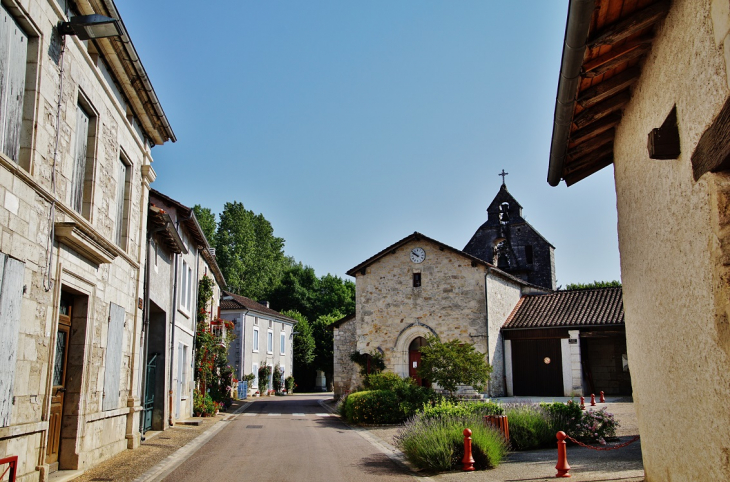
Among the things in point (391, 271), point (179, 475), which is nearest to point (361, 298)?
point (391, 271)

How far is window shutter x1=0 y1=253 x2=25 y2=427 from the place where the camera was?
6.02 metres

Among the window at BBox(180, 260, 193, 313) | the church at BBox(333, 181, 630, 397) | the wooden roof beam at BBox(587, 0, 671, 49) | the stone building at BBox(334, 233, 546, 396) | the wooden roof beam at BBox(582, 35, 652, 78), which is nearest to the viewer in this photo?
the wooden roof beam at BBox(587, 0, 671, 49)

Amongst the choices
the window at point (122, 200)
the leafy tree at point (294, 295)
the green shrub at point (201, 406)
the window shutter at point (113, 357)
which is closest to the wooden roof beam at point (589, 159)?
the window shutter at point (113, 357)

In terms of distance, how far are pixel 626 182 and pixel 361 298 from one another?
70.9 ft

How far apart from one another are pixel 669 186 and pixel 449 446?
6198mm

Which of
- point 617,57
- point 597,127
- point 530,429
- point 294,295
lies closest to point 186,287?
point 530,429

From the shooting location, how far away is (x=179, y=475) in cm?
885

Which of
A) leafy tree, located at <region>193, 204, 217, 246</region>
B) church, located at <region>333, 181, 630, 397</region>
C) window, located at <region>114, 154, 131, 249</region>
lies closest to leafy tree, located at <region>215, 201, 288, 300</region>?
leafy tree, located at <region>193, 204, 217, 246</region>

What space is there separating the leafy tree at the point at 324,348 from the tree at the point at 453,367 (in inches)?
1243

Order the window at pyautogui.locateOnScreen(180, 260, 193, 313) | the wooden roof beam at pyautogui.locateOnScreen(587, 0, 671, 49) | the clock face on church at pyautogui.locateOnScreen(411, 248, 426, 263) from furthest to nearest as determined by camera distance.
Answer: the clock face on church at pyautogui.locateOnScreen(411, 248, 426, 263) → the window at pyautogui.locateOnScreen(180, 260, 193, 313) → the wooden roof beam at pyautogui.locateOnScreen(587, 0, 671, 49)

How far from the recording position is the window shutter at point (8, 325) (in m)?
6.02

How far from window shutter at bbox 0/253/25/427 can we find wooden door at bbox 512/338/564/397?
71.9 feet

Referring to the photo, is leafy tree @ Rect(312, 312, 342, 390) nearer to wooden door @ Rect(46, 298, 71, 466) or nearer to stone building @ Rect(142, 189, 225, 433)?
stone building @ Rect(142, 189, 225, 433)

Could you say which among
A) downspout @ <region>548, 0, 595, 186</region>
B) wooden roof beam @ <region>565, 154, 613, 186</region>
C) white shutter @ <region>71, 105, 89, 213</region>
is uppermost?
white shutter @ <region>71, 105, 89, 213</region>
